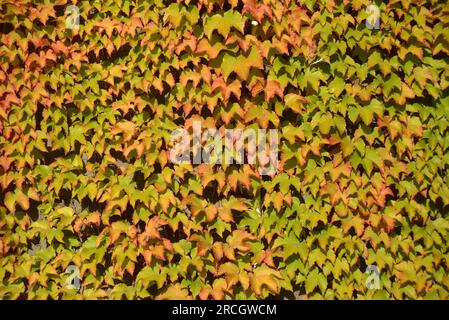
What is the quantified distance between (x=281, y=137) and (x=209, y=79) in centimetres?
60

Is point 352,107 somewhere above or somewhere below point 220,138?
above

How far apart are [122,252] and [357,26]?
2.15m

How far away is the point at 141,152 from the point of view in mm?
2459

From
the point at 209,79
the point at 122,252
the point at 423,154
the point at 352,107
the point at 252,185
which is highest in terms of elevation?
the point at 209,79

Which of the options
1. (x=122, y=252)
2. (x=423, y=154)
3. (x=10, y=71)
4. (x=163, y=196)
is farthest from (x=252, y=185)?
(x=10, y=71)

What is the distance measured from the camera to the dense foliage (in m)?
2.45

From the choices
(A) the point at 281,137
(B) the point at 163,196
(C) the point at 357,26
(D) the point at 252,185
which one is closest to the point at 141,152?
(B) the point at 163,196

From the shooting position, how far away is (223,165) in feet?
8.01

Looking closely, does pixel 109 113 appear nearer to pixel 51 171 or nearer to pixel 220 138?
pixel 51 171

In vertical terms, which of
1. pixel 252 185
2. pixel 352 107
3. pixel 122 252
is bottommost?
pixel 122 252

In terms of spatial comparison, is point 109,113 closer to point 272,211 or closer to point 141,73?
point 141,73

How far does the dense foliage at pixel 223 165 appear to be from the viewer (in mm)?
2449

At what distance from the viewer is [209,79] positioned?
8.00ft

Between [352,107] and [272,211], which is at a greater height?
[352,107]
